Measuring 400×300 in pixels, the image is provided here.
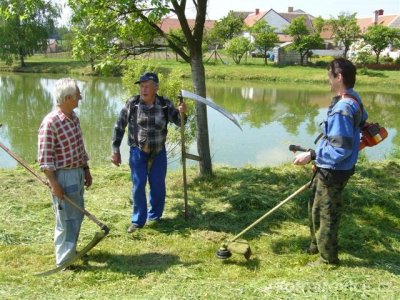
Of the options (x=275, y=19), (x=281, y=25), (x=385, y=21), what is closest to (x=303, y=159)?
(x=385, y=21)

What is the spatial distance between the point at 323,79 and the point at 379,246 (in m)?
30.7

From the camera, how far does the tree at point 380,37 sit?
39.6 metres

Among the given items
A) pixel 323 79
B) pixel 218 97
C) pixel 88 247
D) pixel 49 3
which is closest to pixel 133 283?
pixel 88 247

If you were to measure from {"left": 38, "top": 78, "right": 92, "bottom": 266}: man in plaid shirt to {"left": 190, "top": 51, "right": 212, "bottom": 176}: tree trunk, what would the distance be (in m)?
2.42

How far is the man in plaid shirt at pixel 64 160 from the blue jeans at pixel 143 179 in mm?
847

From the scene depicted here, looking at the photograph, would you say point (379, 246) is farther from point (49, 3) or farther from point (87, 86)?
point (87, 86)

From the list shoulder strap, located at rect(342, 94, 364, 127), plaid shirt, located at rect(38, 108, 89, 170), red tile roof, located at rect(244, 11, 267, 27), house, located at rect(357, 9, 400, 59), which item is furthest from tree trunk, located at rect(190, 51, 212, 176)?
red tile roof, located at rect(244, 11, 267, 27)

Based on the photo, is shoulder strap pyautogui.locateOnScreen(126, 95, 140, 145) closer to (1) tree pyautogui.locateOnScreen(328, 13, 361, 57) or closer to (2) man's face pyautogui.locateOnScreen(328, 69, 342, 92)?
(2) man's face pyautogui.locateOnScreen(328, 69, 342, 92)

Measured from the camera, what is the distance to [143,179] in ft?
15.3

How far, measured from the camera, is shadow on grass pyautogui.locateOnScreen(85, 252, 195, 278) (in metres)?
3.85

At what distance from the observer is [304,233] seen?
15.6 feet

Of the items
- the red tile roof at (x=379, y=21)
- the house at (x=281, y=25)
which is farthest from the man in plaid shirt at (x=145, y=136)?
the red tile roof at (x=379, y=21)

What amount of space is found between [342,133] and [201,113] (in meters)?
3.17

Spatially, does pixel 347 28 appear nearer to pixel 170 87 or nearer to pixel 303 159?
pixel 170 87
